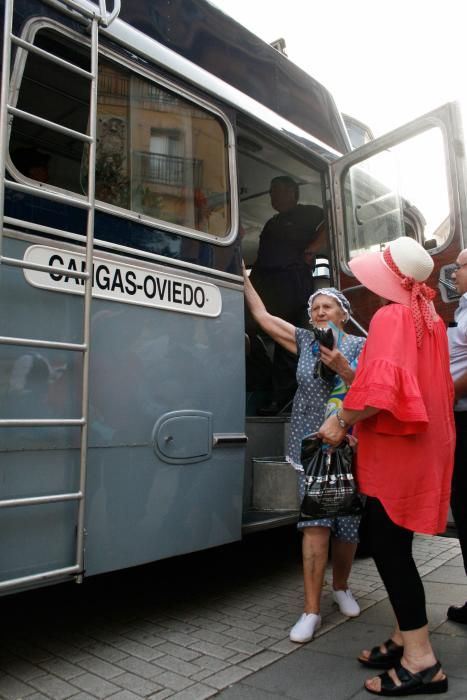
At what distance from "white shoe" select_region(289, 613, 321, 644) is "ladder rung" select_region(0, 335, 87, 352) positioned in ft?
5.74

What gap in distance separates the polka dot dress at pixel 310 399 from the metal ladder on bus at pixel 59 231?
122 centimetres

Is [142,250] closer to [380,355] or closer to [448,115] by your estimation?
[380,355]

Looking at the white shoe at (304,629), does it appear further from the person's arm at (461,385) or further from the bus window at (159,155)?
the bus window at (159,155)

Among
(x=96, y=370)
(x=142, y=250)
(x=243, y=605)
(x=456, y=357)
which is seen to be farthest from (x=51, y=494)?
(x=456, y=357)

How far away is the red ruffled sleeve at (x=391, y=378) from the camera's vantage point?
2.48 m

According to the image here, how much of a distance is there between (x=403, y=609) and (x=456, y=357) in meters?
1.27

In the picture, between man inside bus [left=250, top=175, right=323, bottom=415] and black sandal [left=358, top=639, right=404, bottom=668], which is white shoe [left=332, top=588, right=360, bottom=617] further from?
man inside bus [left=250, top=175, right=323, bottom=415]

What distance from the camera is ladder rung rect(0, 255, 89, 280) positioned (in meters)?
2.46

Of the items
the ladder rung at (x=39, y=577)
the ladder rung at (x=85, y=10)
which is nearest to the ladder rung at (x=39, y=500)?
the ladder rung at (x=39, y=577)

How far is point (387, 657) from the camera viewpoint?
279 centimetres

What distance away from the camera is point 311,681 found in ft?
8.91

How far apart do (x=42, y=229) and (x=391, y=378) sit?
156 cm

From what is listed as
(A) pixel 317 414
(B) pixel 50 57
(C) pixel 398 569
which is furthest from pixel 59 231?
(C) pixel 398 569

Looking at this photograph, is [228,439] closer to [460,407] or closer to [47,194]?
[460,407]
